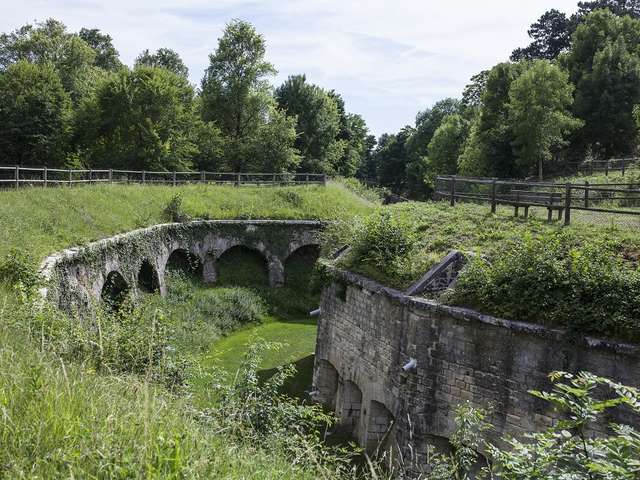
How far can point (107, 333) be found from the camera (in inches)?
327

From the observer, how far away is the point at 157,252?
24406mm

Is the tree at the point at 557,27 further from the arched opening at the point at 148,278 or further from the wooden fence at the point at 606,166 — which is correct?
the arched opening at the point at 148,278

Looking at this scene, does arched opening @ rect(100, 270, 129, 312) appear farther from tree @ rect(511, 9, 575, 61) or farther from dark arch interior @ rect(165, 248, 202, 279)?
tree @ rect(511, 9, 575, 61)

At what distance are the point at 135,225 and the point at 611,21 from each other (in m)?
37.8

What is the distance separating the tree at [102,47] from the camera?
61719 mm

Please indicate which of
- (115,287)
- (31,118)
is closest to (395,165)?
(31,118)

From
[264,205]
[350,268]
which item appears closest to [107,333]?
[350,268]

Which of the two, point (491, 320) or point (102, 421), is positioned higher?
point (102, 421)

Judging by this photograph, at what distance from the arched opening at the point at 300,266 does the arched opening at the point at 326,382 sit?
12456 mm

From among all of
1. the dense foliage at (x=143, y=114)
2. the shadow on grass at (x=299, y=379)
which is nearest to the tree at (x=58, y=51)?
the dense foliage at (x=143, y=114)

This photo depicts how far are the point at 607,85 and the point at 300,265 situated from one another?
24846 mm

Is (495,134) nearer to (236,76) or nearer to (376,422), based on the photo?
(236,76)

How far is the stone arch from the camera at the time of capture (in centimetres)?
2978

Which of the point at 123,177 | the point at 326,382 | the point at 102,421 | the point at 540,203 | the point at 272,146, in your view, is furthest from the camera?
the point at 272,146
